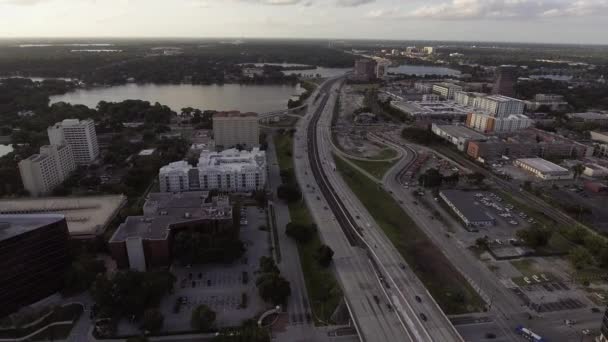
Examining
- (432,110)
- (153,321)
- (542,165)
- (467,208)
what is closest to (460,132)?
(542,165)

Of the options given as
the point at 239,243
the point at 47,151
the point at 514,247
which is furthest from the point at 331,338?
the point at 47,151

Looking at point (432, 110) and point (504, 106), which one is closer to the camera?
point (504, 106)

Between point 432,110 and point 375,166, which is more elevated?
point 432,110

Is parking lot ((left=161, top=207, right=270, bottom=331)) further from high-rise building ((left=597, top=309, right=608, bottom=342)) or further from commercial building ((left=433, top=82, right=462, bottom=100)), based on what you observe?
commercial building ((left=433, top=82, right=462, bottom=100))

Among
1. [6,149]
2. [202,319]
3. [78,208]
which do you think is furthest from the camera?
[6,149]

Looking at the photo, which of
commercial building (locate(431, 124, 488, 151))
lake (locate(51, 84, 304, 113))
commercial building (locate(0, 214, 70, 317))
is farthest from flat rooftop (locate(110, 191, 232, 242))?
lake (locate(51, 84, 304, 113))

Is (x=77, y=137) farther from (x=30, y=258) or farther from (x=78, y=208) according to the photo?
(x=30, y=258)
